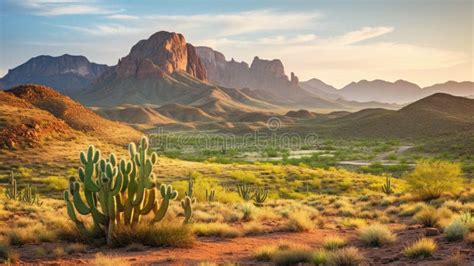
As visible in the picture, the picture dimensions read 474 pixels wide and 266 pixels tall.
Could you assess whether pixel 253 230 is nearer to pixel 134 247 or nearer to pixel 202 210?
pixel 134 247

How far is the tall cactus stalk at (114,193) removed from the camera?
10.2 m

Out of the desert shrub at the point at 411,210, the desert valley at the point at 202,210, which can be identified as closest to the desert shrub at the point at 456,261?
the desert valley at the point at 202,210

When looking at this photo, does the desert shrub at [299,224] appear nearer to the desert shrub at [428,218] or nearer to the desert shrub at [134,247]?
the desert shrub at [428,218]

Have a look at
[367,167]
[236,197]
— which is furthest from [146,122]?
[236,197]

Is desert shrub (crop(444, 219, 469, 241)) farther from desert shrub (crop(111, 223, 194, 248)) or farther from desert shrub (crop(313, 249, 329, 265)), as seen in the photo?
desert shrub (crop(111, 223, 194, 248))

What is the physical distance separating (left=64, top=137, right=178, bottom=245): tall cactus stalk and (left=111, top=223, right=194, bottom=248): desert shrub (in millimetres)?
222

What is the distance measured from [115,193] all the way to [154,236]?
50.9 inches

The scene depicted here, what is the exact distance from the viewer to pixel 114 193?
33.1 feet

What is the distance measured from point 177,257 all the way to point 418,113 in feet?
325

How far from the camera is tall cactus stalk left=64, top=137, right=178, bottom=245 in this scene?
10180 millimetres

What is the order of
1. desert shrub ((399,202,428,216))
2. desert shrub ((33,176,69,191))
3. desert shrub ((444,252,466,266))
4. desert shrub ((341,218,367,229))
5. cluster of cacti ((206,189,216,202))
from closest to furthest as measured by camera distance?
desert shrub ((444,252,466,266))
desert shrub ((341,218,367,229))
desert shrub ((399,202,428,216))
cluster of cacti ((206,189,216,202))
desert shrub ((33,176,69,191))

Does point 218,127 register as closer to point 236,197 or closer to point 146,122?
point 146,122

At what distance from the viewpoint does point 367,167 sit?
139 feet

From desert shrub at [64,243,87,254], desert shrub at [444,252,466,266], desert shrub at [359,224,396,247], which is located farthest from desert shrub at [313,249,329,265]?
desert shrub at [64,243,87,254]
